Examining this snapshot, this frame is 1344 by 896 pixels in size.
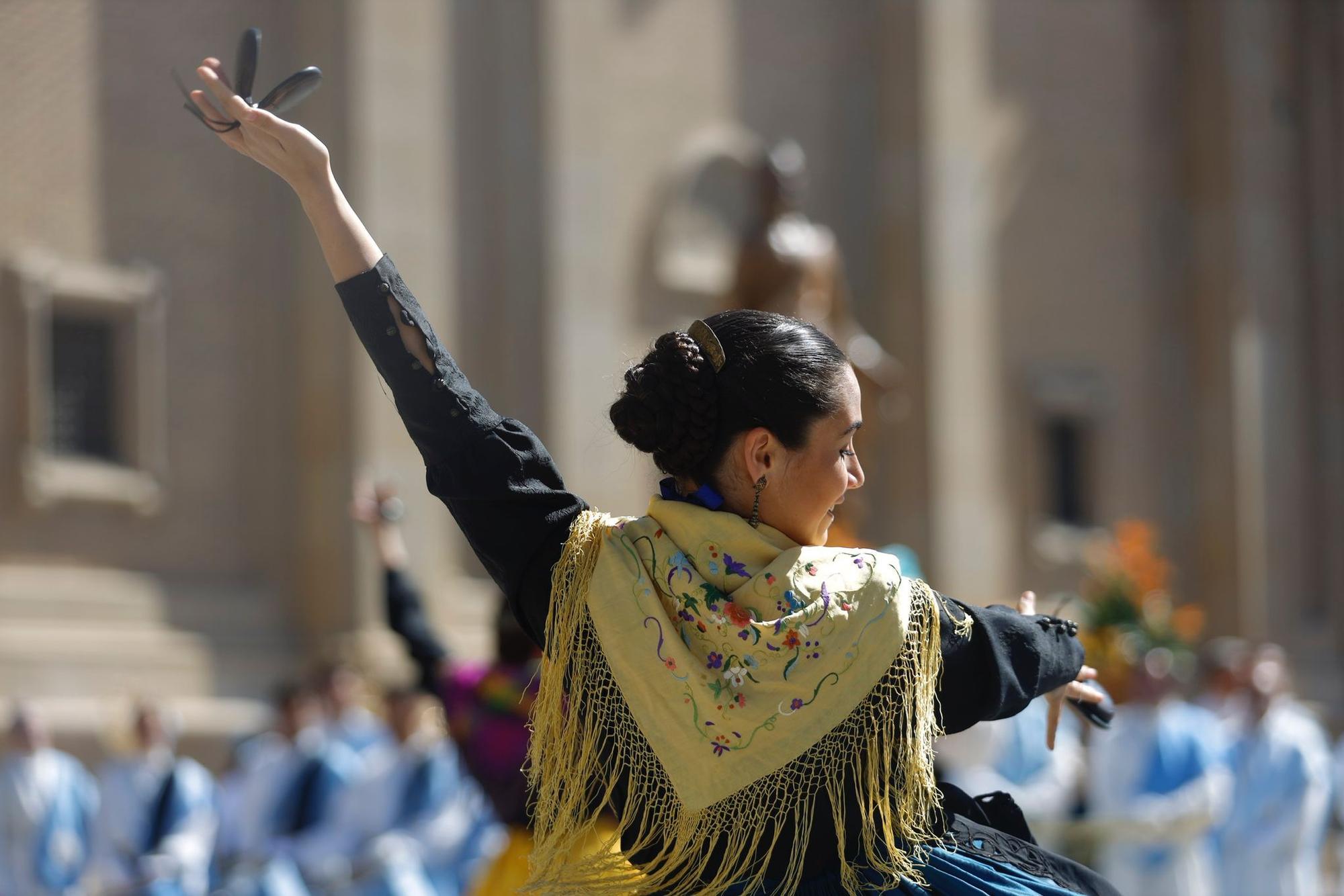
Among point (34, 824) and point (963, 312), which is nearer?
point (34, 824)

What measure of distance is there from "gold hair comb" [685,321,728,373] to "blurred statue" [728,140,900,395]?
4.47 m

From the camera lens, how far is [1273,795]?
35.6 feet

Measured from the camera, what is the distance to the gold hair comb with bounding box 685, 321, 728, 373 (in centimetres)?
254

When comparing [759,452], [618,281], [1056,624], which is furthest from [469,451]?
[618,281]

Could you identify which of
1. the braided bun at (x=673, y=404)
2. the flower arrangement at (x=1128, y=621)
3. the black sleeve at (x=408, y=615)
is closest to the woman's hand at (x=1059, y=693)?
the braided bun at (x=673, y=404)

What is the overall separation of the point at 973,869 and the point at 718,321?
863 millimetres

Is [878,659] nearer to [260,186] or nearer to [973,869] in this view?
[973,869]

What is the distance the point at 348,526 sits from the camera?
38.2 feet

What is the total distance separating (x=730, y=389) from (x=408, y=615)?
2377mm

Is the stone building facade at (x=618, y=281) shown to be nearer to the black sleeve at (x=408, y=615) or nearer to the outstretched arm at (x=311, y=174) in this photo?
the black sleeve at (x=408, y=615)

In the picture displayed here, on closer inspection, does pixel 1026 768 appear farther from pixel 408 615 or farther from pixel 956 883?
pixel 956 883

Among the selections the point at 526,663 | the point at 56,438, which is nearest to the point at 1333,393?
the point at 56,438

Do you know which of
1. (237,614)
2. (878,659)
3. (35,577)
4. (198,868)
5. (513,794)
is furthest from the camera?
(237,614)

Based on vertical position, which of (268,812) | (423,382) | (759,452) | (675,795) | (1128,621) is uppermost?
(423,382)
